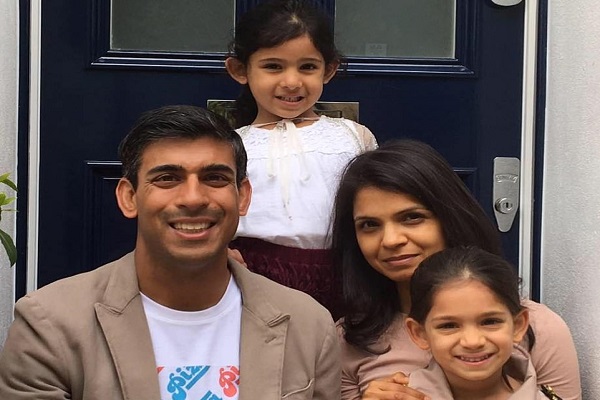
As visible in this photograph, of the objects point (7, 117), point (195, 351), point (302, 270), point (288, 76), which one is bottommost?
point (195, 351)

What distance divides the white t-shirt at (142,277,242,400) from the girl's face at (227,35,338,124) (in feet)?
2.75

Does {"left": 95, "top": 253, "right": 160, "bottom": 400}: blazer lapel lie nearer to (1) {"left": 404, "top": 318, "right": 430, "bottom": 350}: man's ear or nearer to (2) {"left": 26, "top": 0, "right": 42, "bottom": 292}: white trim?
(1) {"left": 404, "top": 318, "right": 430, "bottom": 350}: man's ear

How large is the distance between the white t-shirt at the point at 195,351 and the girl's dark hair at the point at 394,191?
1.68ft

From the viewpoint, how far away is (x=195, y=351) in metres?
2.55

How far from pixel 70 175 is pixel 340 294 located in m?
1.09

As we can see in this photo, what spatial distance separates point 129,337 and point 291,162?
0.95m

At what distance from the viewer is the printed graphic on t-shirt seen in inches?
98.3

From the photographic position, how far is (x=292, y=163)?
322 centimetres

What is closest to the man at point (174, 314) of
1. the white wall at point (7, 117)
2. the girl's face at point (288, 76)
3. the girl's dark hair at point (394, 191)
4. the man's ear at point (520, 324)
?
the girl's dark hair at point (394, 191)

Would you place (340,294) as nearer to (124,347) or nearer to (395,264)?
(395,264)

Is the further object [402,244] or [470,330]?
[402,244]

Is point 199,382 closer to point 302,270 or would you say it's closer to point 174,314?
point 174,314

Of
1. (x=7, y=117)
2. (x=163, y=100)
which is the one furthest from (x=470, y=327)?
(x=7, y=117)

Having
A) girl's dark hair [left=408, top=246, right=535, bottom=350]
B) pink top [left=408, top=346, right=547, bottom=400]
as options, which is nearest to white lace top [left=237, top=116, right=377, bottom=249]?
girl's dark hair [left=408, top=246, right=535, bottom=350]
